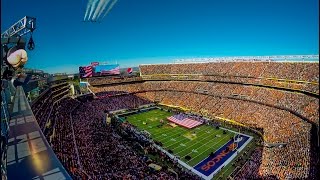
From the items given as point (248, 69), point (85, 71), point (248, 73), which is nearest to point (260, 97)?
point (248, 73)

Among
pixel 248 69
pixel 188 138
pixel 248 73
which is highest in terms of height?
pixel 248 69

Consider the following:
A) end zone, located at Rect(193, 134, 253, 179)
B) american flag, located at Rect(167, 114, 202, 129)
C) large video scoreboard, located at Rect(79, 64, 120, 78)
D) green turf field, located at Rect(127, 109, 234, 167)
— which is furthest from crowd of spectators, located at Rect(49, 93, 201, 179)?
large video scoreboard, located at Rect(79, 64, 120, 78)

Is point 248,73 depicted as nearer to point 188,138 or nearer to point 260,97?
point 260,97

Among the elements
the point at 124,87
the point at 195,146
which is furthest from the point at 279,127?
the point at 124,87

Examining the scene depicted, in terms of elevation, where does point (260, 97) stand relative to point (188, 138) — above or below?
above

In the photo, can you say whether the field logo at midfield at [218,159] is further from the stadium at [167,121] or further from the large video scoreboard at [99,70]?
the large video scoreboard at [99,70]

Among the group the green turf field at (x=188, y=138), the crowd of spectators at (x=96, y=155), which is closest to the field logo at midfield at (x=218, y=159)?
the green turf field at (x=188, y=138)
